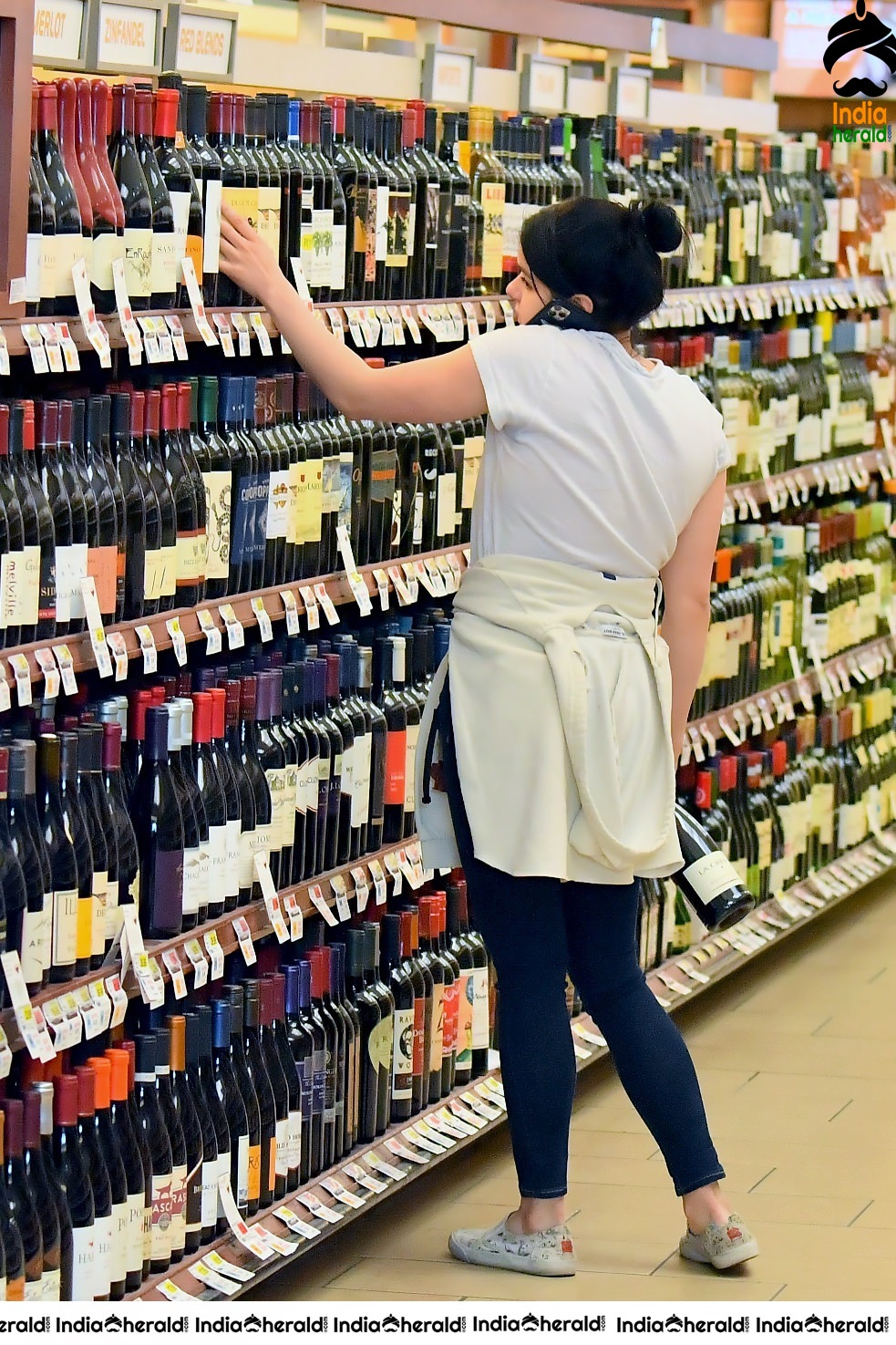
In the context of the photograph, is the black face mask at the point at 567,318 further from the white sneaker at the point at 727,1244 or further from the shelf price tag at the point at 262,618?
the white sneaker at the point at 727,1244

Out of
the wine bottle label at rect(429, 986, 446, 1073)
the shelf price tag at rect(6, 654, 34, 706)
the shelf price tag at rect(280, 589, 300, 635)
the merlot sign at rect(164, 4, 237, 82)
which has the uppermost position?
the merlot sign at rect(164, 4, 237, 82)

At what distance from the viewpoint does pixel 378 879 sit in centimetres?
425

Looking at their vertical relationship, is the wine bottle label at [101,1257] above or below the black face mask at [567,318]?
below

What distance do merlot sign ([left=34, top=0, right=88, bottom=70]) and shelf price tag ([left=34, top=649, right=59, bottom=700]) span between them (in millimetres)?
962

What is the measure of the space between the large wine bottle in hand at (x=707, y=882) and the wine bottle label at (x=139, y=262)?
4.71 feet

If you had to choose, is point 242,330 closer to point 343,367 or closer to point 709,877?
point 343,367

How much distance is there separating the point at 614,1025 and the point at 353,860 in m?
0.65

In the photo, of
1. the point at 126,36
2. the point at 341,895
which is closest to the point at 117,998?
the point at 341,895

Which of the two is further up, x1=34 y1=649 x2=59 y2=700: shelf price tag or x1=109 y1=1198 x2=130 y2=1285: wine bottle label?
x1=34 y1=649 x2=59 y2=700: shelf price tag

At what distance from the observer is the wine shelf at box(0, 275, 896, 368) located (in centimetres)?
327

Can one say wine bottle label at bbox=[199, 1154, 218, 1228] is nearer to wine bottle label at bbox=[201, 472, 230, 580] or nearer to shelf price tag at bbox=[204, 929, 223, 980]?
shelf price tag at bbox=[204, 929, 223, 980]

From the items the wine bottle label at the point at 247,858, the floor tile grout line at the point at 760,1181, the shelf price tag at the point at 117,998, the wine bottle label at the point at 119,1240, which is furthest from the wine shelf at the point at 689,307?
the floor tile grout line at the point at 760,1181

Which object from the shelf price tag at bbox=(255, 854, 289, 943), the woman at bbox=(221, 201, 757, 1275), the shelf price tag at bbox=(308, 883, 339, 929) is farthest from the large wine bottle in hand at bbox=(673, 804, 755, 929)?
the shelf price tag at bbox=(255, 854, 289, 943)

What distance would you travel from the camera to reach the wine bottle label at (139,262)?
3311 millimetres
